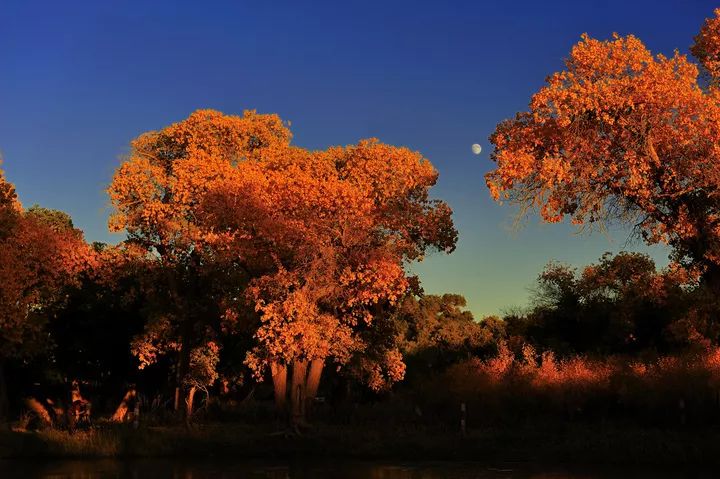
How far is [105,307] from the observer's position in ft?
151

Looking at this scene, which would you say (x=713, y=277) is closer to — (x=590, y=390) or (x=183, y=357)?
(x=590, y=390)

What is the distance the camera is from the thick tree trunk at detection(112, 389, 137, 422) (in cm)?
4150

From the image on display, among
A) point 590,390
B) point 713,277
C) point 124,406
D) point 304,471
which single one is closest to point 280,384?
point 304,471

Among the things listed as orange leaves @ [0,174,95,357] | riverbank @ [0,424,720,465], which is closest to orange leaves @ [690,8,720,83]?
riverbank @ [0,424,720,465]

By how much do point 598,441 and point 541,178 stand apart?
318 inches

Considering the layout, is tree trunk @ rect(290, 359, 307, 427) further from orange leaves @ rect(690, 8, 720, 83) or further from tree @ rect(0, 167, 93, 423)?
orange leaves @ rect(690, 8, 720, 83)

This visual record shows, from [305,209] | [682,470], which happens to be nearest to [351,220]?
[305,209]

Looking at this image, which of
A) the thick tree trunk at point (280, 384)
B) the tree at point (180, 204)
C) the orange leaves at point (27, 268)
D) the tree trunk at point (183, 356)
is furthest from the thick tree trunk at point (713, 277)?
the orange leaves at point (27, 268)

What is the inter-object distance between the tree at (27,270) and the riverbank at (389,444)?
6811 mm

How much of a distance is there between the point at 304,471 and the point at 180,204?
16.3 m

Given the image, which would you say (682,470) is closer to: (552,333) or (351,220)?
(351,220)

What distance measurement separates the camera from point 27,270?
35344 millimetres

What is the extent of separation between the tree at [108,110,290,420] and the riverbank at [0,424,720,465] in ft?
26.2

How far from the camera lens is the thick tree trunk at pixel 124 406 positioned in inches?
1634
